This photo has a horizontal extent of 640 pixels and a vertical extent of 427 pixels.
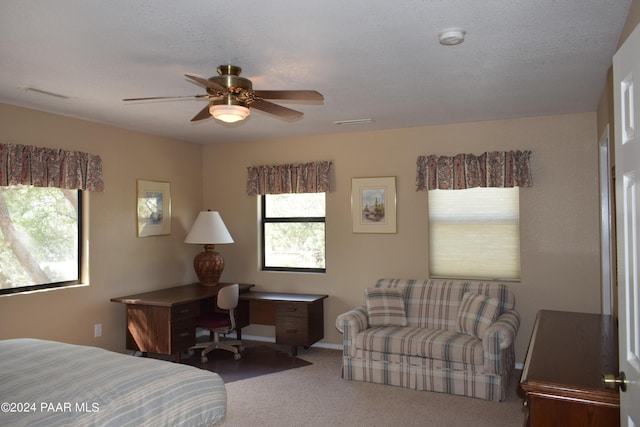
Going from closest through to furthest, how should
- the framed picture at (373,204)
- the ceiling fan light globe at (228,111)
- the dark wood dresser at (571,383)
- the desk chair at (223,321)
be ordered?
the dark wood dresser at (571,383), the ceiling fan light globe at (228,111), the desk chair at (223,321), the framed picture at (373,204)

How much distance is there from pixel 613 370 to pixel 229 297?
11.7ft

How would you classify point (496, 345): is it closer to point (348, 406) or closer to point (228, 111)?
point (348, 406)

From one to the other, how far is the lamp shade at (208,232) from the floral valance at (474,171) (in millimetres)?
2262

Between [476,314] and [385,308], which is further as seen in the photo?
[385,308]

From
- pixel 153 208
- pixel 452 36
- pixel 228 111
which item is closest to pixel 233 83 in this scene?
pixel 228 111

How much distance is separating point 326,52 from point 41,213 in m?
3.09

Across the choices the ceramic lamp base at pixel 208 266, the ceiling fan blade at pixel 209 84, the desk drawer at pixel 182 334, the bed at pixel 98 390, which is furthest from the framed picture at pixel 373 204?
the bed at pixel 98 390

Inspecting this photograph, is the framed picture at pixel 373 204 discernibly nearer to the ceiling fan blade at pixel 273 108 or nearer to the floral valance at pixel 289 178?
the floral valance at pixel 289 178

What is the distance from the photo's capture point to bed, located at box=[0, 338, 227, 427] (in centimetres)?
196

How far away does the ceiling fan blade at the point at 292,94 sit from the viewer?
9.00 ft

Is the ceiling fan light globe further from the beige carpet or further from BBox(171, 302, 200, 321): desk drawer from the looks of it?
BBox(171, 302, 200, 321): desk drawer

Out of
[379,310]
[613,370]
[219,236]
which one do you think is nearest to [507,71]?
[613,370]

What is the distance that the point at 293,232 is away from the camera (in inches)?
230

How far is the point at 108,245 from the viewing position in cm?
486
